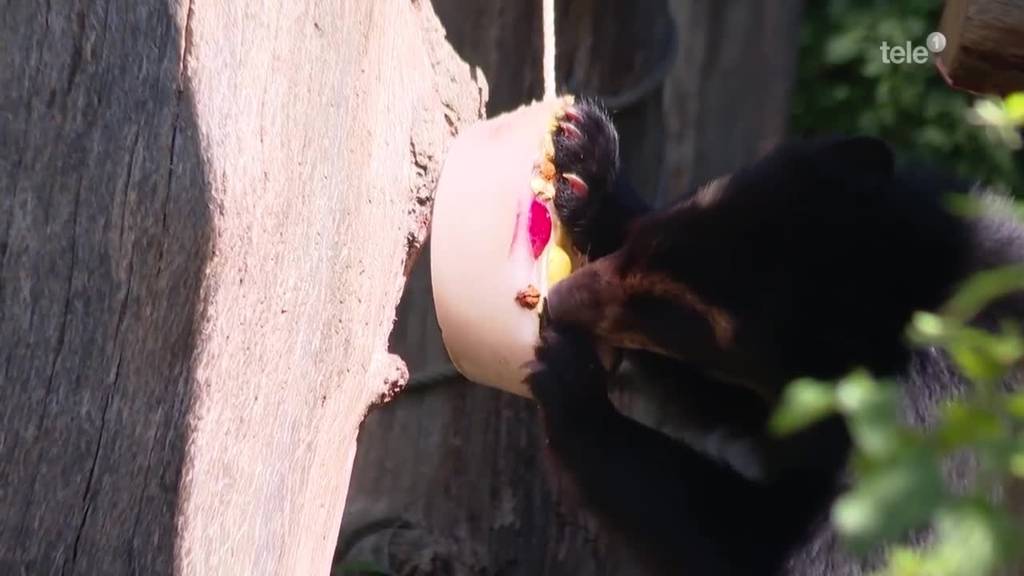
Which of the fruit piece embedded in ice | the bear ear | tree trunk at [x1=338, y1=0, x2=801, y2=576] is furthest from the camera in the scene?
tree trunk at [x1=338, y1=0, x2=801, y2=576]

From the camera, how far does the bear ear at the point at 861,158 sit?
285cm

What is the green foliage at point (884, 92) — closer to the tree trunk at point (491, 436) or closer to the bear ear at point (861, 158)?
the tree trunk at point (491, 436)

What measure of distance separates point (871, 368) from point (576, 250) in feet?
2.17

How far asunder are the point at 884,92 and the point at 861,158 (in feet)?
7.17

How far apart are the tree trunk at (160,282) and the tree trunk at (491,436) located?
1874mm

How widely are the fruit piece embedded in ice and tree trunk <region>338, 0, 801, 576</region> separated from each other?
1.26 metres

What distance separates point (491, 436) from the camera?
13.0ft

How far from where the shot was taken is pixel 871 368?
2707 mm

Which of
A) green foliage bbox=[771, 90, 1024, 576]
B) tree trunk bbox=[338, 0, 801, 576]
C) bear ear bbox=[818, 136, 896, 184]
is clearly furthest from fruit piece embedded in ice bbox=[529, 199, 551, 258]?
green foliage bbox=[771, 90, 1024, 576]

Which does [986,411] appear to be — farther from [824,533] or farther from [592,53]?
[592,53]

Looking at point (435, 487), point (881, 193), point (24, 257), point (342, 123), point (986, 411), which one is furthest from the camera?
point (435, 487)

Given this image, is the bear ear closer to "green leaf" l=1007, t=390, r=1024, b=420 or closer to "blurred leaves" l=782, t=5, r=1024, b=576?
"blurred leaves" l=782, t=5, r=1024, b=576

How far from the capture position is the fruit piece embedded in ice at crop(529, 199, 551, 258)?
2.53 m

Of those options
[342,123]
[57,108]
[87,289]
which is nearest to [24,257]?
[87,289]
